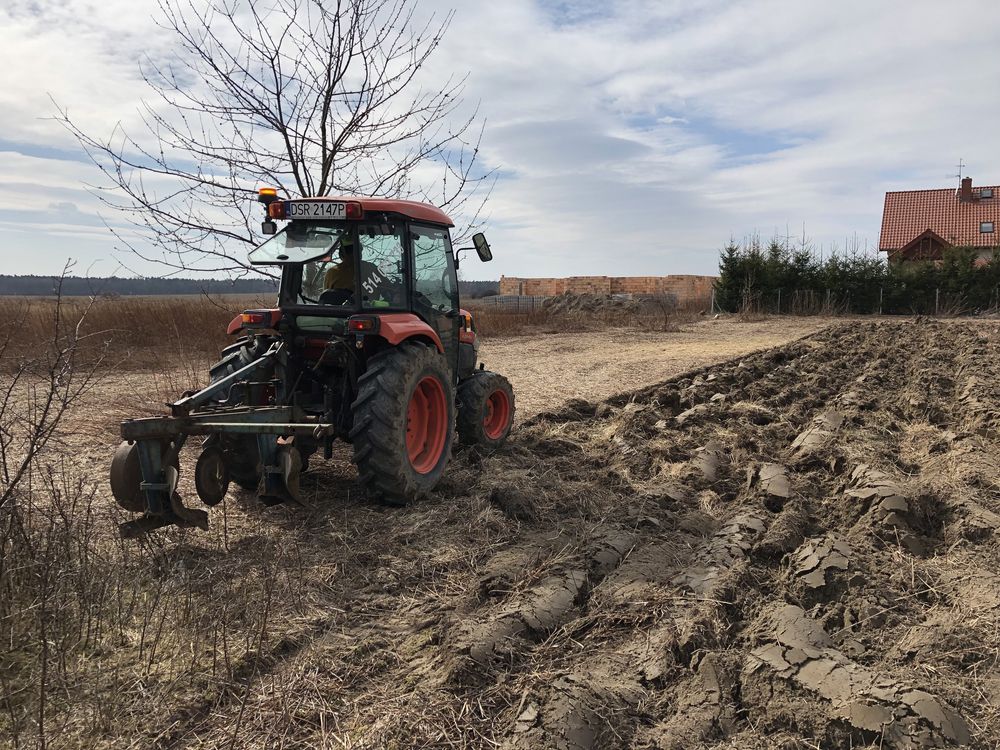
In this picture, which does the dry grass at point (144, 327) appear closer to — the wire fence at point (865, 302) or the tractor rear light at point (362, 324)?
the tractor rear light at point (362, 324)

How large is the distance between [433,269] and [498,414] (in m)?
1.61

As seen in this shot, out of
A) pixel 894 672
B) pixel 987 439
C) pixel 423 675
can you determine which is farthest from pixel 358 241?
pixel 987 439

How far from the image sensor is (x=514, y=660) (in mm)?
2926

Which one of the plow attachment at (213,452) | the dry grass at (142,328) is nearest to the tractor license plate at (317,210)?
the plow attachment at (213,452)

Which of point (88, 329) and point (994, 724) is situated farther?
point (88, 329)

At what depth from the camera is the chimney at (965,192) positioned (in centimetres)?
3675

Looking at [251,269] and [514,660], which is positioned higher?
[251,269]

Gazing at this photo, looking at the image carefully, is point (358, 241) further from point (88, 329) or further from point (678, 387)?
point (88, 329)

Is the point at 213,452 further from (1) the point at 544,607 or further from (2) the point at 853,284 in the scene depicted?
(2) the point at 853,284

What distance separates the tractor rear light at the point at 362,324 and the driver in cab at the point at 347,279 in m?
0.42

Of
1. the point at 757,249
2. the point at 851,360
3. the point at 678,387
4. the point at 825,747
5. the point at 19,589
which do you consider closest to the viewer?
the point at 825,747

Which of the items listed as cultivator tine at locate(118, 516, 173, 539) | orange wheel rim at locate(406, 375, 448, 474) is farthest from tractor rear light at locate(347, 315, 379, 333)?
cultivator tine at locate(118, 516, 173, 539)

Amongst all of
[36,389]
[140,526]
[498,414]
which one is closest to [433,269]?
[498,414]

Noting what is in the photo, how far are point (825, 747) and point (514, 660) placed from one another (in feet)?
3.77
